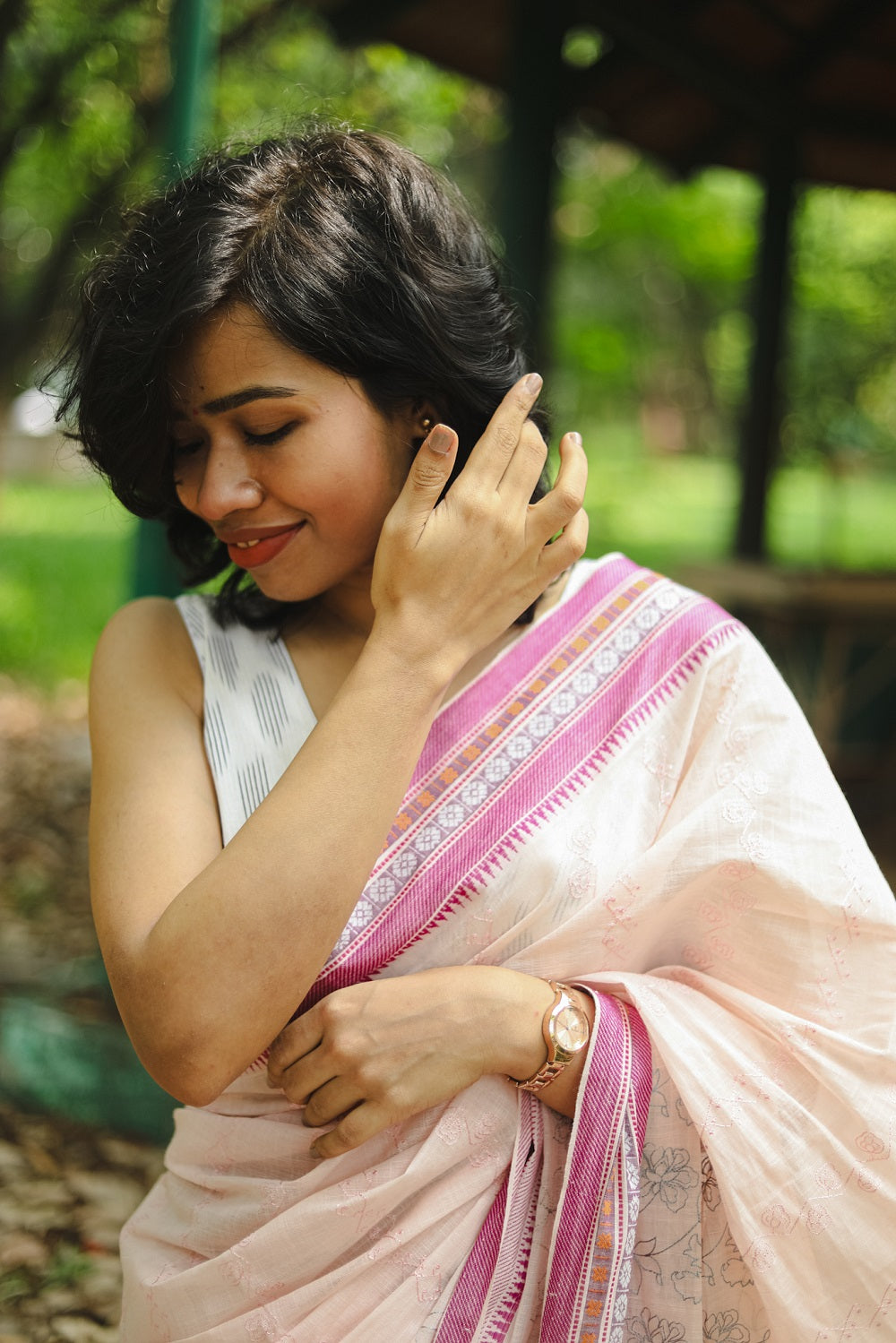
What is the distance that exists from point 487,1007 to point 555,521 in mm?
566

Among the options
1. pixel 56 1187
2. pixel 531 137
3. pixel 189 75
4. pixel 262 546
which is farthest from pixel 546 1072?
pixel 531 137

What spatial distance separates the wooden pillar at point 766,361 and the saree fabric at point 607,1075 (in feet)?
15.1

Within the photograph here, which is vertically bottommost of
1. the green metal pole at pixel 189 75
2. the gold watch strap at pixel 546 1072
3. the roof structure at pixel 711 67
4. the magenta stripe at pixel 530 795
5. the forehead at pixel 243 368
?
the gold watch strap at pixel 546 1072

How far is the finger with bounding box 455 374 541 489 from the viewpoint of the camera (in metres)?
1.43

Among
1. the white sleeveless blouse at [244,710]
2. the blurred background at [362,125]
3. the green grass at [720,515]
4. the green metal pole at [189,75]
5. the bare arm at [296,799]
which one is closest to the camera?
the bare arm at [296,799]

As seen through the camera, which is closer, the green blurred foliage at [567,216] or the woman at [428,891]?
the woman at [428,891]

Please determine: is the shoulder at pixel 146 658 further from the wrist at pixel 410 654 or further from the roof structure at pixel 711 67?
the roof structure at pixel 711 67

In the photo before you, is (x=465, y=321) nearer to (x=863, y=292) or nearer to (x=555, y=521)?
(x=555, y=521)

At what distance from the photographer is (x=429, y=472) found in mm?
1408

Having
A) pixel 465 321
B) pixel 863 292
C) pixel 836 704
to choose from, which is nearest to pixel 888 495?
pixel 863 292

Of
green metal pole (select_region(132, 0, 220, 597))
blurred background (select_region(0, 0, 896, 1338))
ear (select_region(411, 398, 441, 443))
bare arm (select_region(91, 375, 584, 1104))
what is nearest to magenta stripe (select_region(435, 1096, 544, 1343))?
bare arm (select_region(91, 375, 584, 1104))

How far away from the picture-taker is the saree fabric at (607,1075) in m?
1.41

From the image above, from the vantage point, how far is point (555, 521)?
1.45 metres

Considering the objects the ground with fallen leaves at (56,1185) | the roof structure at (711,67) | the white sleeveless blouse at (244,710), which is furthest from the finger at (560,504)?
the roof structure at (711,67)
